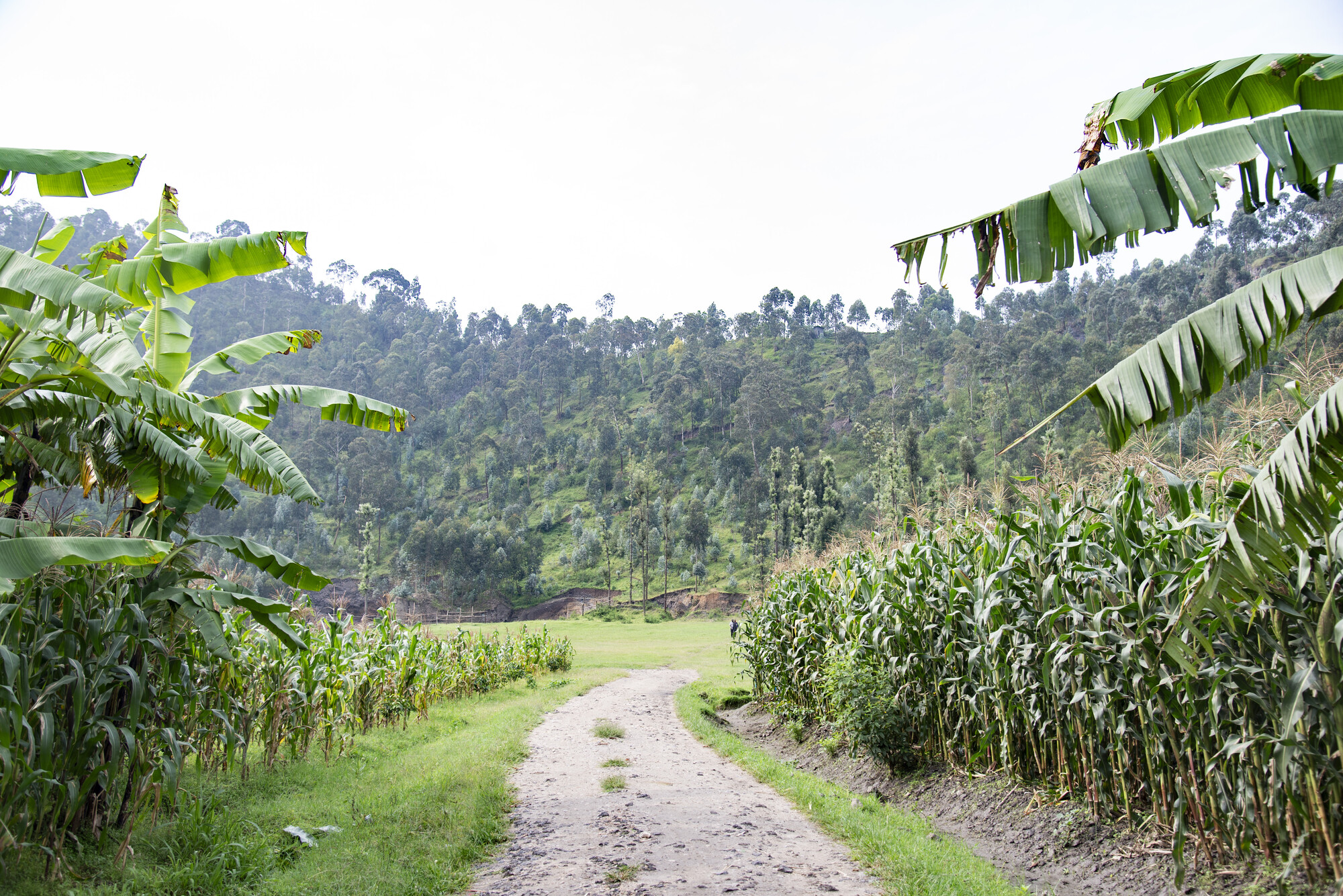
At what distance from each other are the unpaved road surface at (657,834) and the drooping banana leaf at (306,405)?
14.7 feet

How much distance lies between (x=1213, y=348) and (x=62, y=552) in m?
6.19

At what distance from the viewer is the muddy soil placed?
185 inches

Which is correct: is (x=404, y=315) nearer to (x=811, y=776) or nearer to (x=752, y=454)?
(x=752, y=454)

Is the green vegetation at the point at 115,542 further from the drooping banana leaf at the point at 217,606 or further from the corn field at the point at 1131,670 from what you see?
the corn field at the point at 1131,670

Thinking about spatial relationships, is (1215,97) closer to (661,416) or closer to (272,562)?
(272,562)

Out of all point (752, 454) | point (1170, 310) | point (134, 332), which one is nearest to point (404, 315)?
point (752, 454)

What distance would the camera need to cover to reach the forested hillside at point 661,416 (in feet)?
202

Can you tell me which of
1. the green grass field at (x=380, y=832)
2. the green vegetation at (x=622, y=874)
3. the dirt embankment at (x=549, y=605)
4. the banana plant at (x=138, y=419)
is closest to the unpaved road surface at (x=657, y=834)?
the green vegetation at (x=622, y=874)

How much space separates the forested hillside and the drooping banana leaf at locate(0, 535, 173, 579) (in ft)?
119

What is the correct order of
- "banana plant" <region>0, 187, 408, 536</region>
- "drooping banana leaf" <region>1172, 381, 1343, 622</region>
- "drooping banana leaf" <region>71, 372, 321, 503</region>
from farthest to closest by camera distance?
1. "banana plant" <region>0, 187, 408, 536</region>
2. "drooping banana leaf" <region>71, 372, 321, 503</region>
3. "drooping banana leaf" <region>1172, 381, 1343, 622</region>

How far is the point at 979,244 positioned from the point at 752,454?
79160 mm

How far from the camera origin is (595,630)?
46.0 m

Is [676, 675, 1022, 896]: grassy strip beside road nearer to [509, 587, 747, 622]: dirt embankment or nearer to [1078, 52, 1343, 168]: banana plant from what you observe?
[1078, 52, 1343, 168]: banana plant

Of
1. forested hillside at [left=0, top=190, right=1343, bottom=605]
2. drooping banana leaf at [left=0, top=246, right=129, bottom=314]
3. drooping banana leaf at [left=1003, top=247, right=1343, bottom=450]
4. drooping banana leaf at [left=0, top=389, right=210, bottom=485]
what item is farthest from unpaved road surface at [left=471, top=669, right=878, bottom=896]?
forested hillside at [left=0, top=190, right=1343, bottom=605]
